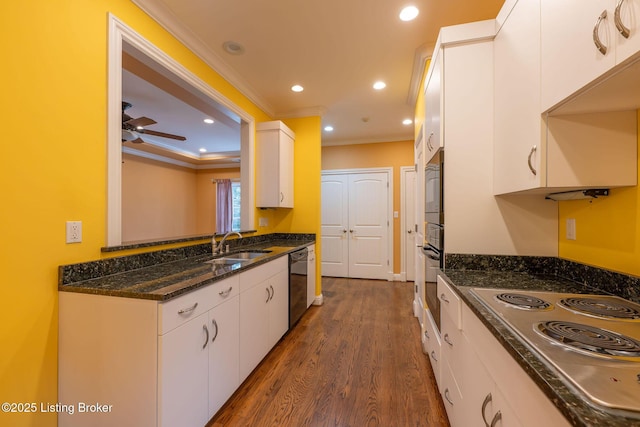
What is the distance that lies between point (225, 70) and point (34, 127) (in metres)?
1.70

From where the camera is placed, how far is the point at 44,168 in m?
1.25

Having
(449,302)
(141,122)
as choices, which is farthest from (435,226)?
(141,122)

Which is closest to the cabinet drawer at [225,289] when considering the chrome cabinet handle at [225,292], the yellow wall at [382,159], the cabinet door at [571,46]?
the chrome cabinet handle at [225,292]

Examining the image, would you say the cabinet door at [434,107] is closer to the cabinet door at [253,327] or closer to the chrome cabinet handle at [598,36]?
the chrome cabinet handle at [598,36]

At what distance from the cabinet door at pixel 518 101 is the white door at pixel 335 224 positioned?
348cm

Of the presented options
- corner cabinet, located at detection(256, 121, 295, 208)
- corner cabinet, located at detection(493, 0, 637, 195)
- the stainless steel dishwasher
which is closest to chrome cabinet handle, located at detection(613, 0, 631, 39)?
corner cabinet, located at detection(493, 0, 637, 195)

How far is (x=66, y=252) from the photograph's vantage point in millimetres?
1319

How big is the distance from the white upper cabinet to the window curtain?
6520 mm

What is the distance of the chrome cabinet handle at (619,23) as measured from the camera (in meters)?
0.70

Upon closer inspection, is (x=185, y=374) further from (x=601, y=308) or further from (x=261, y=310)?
(x=601, y=308)

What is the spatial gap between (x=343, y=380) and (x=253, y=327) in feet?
2.57

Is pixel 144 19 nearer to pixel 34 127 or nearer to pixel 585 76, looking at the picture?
pixel 34 127

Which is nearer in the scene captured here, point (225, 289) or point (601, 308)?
point (601, 308)

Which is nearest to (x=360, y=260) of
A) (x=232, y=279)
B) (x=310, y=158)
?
(x=310, y=158)
